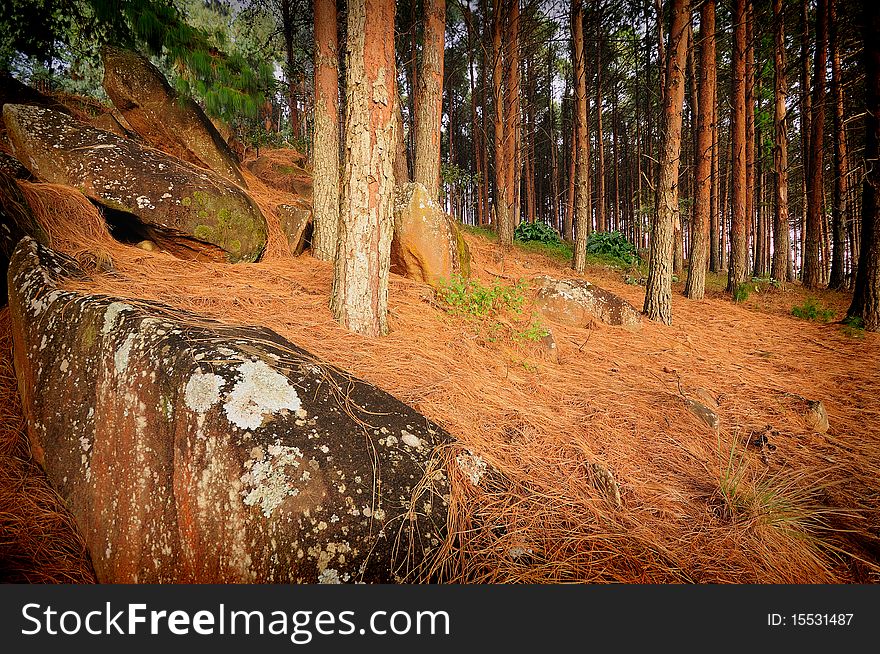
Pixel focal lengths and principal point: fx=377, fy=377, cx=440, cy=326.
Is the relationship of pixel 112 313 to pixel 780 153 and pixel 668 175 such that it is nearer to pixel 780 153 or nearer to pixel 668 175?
pixel 668 175

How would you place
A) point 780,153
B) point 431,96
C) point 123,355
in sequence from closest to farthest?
point 123,355 → point 431,96 → point 780,153

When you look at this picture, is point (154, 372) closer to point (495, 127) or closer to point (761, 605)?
point (761, 605)

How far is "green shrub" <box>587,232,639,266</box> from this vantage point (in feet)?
46.3

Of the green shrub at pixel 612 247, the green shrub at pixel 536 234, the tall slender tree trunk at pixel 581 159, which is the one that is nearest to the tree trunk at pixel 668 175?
the tall slender tree trunk at pixel 581 159

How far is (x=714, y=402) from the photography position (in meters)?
3.23

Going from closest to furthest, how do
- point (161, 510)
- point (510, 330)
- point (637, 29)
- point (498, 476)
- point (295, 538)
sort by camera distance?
point (295, 538) < point (161, 510) < point (498, 476) < point (510, 330) < point (637, 29)

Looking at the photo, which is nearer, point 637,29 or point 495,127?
point 495,127

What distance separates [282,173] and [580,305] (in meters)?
6.98

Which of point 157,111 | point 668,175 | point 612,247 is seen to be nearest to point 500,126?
point 668,175

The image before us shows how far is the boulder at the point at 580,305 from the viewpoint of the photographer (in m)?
5.14

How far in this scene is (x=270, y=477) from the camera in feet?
4.56

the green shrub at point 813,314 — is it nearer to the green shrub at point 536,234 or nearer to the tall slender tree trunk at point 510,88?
the tall slender tree trunk at point 510,88

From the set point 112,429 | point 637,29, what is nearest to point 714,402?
point 112,429

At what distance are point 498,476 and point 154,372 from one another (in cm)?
159
